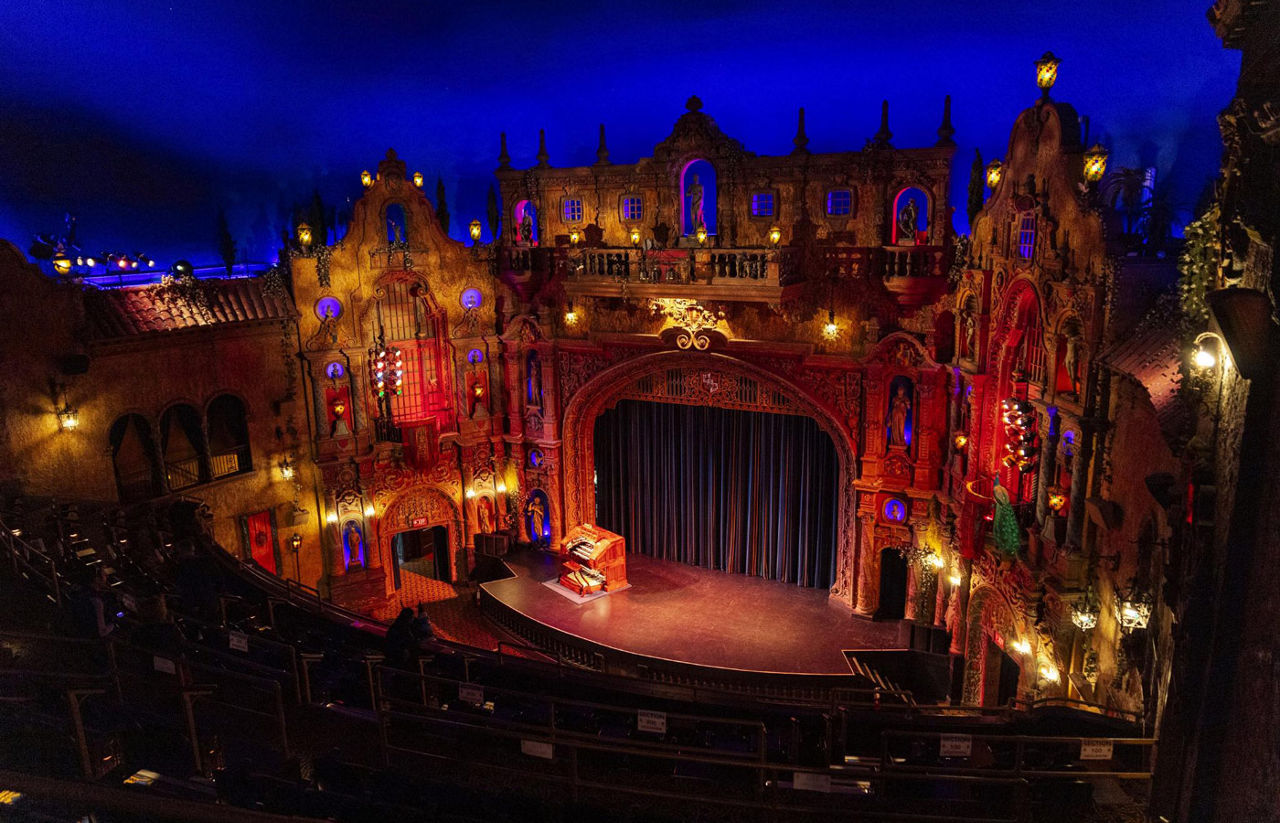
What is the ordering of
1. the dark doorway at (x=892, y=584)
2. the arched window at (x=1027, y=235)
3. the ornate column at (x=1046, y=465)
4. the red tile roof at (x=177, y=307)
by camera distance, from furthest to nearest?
the dark doorway at (x=892, y=584) < the red tile roof at (x=177, y=307) < the arched window at (x=1027, y=235) < the ornate column at (x=1046, y=465)

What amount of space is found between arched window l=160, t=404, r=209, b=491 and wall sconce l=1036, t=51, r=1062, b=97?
61.0 ft

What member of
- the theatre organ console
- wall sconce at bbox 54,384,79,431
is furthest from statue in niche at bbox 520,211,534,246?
wall sconce at bbox 54,384,79,431

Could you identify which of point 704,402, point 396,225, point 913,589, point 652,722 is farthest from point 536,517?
point 652,722

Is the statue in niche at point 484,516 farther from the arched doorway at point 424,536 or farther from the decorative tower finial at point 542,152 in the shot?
the decorative tower finial at point 542,152

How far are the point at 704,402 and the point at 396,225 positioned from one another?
9456 millimetres

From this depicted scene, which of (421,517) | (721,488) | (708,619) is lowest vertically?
(708,619)

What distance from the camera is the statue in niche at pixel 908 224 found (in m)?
18.5

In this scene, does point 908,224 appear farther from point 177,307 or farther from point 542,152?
point 177,307

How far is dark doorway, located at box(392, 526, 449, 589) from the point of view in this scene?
24266 mm

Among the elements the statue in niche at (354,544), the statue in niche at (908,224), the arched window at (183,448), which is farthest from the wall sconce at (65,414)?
the statue in niche at (908,224)

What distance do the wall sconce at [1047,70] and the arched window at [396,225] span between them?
49.7 ft

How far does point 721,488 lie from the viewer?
78.1ft

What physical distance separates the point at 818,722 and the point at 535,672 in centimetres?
393

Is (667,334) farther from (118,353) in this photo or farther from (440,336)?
(118,353)
